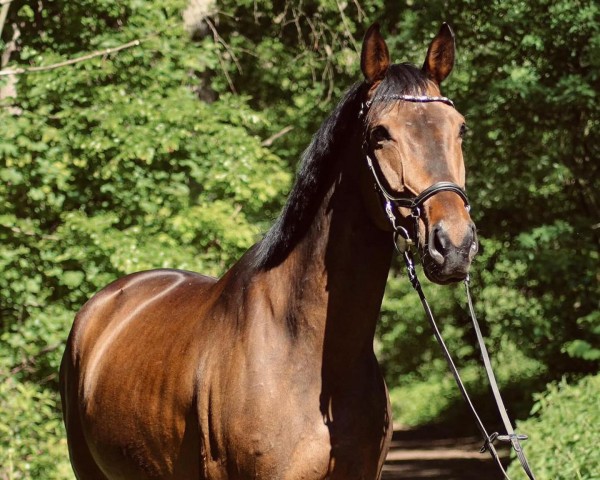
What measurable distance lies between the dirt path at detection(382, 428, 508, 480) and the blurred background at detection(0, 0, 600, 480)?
1195mm

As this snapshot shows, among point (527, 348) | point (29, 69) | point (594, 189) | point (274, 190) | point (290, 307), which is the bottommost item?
point (527, 348)

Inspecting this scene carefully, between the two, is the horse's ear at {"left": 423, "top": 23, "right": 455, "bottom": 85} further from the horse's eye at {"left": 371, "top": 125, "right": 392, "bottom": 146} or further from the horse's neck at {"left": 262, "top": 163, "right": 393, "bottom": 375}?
the horse's neck at {"left": 262, "top": 163, "right": 393, "bottom": 375}

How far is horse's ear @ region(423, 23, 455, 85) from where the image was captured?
3.54 metres

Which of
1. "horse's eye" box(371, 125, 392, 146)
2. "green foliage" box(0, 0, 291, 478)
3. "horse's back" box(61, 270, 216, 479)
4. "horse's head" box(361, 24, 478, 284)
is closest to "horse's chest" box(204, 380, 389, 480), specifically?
"horse's back" box(61, 270, 216, 479)

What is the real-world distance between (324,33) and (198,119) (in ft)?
18.2

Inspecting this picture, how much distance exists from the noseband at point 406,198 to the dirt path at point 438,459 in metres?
9.11

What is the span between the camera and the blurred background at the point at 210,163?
8.44 m

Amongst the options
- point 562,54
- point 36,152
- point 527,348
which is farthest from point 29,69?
point 527,348

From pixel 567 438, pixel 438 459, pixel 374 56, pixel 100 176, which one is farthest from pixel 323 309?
pixel 438 459

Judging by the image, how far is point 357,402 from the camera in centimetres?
355

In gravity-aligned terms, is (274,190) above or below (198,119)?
below

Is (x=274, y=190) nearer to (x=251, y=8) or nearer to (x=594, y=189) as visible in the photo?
(x=594, y=189)

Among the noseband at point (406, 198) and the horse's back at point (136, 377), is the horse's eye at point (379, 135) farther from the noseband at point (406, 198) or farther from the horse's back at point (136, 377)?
the horse's back at point (136, 377)

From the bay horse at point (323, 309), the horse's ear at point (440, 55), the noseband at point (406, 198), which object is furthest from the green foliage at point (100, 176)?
the noseband at point (406, 198)
